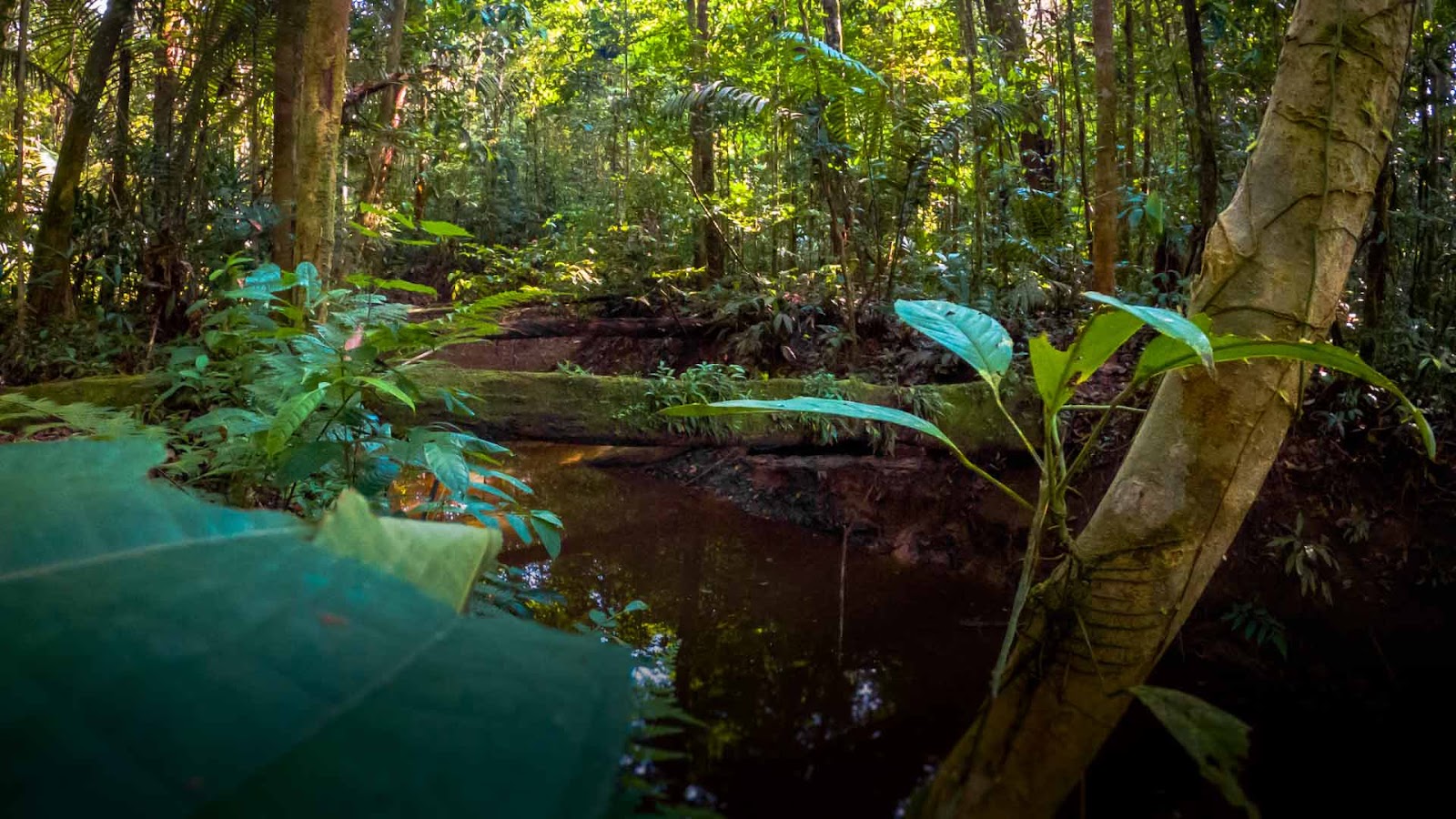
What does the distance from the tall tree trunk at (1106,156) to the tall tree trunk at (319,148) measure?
4140 mm

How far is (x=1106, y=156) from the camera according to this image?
16.2 feet

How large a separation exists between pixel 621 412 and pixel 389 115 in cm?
569

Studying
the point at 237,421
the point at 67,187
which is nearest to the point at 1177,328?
the point at 237,421

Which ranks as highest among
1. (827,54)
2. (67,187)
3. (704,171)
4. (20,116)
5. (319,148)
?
(827,54)

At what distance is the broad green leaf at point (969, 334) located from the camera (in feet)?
4.79

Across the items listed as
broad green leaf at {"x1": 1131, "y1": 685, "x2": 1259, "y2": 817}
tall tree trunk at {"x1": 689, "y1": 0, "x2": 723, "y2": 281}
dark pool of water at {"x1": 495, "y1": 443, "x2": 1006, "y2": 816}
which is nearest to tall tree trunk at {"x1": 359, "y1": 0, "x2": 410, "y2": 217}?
tall tree trunk at {"x1": 689, "y1": 0, "x2": 723, "y2": 281}

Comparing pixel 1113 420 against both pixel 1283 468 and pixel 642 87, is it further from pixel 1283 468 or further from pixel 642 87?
pixel 642 87

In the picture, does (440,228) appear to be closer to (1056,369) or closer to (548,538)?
(548,538)

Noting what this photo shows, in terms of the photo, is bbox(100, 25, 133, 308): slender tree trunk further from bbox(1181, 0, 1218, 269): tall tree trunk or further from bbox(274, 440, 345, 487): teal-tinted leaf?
bbox(1181, 0, 1218, 269): tall tree trunk

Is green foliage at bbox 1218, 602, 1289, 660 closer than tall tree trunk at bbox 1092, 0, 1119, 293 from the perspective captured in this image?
Yes

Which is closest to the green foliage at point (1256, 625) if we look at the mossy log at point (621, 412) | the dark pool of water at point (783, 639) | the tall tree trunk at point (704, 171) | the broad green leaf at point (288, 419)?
the dark pool of water at point (783, 639)

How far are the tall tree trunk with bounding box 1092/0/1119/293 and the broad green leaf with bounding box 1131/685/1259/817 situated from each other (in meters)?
4.26

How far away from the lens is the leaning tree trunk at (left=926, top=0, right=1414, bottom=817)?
1323mm

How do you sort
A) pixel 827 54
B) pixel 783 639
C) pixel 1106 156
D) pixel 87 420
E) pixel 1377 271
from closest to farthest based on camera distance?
pixel 87 420, pixel 783 639, pixel 1377 271, pixel 1106 156, pixel 827 54
